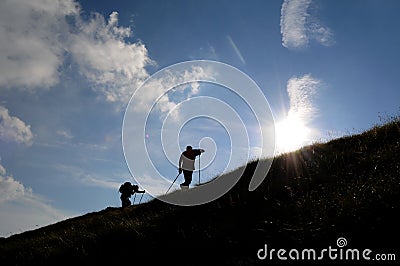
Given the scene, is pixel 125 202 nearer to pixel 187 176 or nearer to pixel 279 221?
pixel 187 176

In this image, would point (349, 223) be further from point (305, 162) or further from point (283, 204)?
point (305, 162)

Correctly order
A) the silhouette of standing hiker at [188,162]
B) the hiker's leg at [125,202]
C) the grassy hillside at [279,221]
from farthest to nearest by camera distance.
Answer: the hiker's leg at [125,202] < the silhouette of standing hiker at [188,162] < the grassy hillside at [279,221]

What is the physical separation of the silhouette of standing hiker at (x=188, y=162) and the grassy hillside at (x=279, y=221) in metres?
6.33

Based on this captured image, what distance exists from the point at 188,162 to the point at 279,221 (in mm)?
11477

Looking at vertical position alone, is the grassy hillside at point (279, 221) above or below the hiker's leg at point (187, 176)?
below

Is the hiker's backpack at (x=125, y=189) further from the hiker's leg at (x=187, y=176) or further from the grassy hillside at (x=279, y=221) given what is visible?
the grassy hillside at (x=279, y=221)

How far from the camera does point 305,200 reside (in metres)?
8.41

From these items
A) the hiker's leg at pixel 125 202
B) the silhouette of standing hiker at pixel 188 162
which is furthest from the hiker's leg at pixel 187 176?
the hiker's leg at pixel 125 202

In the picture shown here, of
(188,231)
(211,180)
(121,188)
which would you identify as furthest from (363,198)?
(121,188)

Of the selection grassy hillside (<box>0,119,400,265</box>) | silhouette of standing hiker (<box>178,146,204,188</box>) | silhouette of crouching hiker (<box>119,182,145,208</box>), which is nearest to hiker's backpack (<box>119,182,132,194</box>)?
silhouette of crouching hiker (<box>119,182,145,208</box>)

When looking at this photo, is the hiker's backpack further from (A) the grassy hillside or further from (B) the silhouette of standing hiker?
(A) the grassy hillside

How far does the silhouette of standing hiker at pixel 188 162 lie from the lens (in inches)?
736

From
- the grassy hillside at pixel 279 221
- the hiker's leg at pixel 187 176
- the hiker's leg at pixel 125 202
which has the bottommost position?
the grassy hillside at pixel 279 221

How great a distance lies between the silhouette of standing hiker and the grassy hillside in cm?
633
